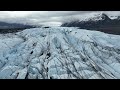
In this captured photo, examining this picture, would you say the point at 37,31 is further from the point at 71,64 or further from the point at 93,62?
the point at 93,62

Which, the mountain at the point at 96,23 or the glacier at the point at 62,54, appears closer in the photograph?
the glacier at the point at 62,54

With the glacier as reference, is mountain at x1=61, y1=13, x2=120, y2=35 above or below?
below

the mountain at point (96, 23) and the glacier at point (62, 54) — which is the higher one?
the glacier at point (62, 54)

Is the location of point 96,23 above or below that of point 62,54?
below

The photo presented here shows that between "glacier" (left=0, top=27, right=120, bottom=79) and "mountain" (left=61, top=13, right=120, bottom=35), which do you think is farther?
"mountain" (left=61, top=13, right=120, bottom=35)

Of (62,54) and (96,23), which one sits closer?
(62,54)
